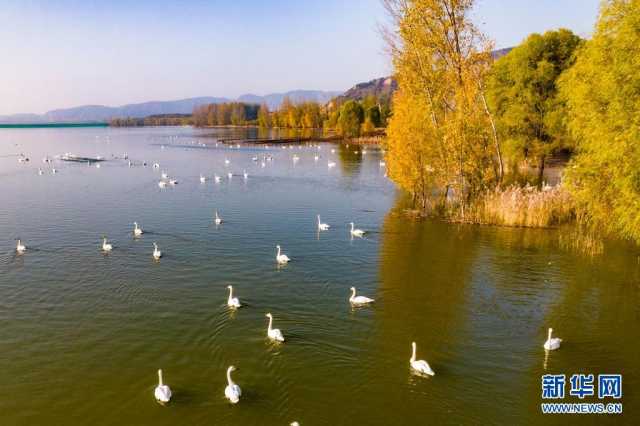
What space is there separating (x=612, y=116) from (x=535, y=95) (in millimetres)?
35158

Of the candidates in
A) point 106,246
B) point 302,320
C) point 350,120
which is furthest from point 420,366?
point 350,120

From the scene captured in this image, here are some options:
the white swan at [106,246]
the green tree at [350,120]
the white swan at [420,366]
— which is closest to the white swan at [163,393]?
the white swan at [420,366]

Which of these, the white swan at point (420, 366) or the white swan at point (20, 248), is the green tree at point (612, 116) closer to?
the white swan at point (420, 366)

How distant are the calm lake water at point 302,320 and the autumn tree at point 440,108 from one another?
5.27 m

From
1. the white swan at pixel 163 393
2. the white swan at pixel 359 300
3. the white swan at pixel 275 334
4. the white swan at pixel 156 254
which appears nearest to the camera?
the white swan at pixel 163 393

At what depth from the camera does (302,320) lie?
20.1 m

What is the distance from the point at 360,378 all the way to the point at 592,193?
21091 mm

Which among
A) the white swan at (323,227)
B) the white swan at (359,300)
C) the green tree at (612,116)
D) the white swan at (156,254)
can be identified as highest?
the green tree at (612,116)

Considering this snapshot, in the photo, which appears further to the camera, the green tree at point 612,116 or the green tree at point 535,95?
the green tree at point 535,95

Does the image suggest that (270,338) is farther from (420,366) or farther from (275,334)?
(420,366)

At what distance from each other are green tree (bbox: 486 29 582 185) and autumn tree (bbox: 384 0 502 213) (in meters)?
16.8

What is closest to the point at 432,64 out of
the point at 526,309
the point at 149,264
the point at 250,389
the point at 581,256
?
the point at 581,256

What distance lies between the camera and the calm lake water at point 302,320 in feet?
47.3

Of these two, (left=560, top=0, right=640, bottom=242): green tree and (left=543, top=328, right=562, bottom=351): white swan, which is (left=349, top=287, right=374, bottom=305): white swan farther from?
(left=560, top=0, right=640, bottom=242): green tree
